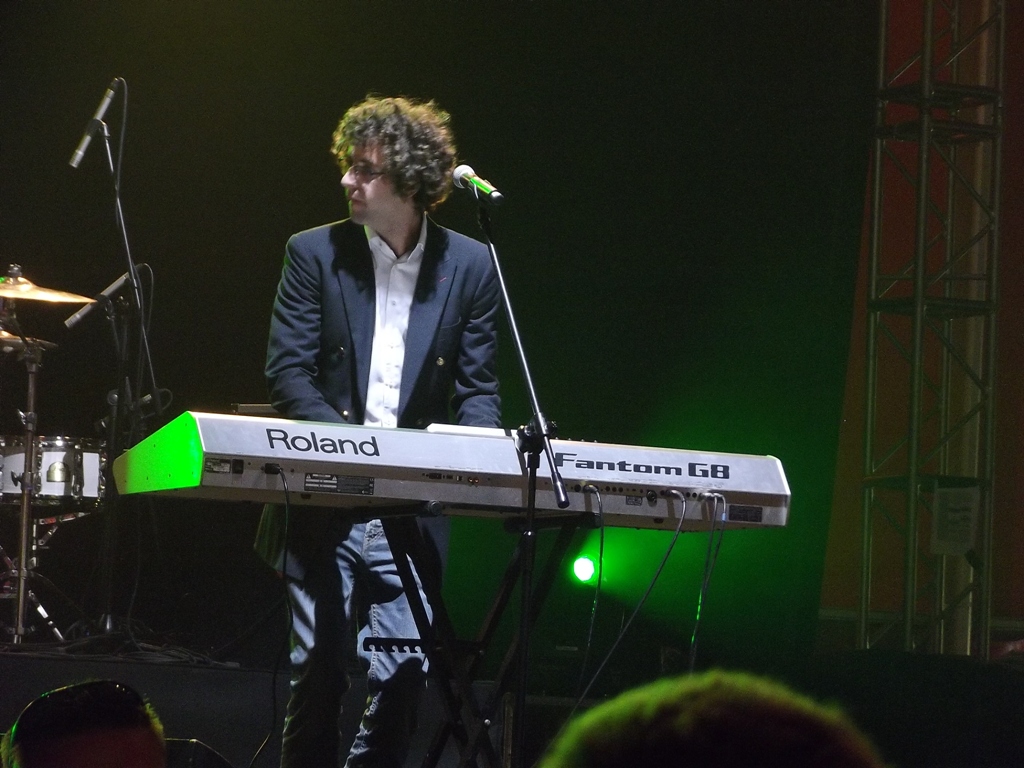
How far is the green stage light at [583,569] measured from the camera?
16.7 feet

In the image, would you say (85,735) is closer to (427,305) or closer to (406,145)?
(427,305)

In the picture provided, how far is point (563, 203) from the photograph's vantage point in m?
5.26

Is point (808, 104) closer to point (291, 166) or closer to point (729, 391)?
point (729, 391)

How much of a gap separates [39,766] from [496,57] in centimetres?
447

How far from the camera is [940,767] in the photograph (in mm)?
4051

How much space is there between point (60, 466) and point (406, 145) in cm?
297

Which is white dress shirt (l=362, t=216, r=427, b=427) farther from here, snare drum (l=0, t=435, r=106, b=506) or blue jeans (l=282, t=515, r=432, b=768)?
snare drum (l=0, t=435, r=106, b=506)

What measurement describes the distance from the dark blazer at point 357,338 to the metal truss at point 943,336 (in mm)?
3038

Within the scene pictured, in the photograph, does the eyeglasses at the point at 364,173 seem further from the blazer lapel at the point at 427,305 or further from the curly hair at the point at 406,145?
the blazer lapel at the point at 427,305

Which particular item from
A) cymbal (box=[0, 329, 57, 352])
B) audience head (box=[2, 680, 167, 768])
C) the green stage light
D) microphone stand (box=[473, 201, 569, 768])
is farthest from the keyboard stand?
cymbal (box=[0, 329, 57, 352])

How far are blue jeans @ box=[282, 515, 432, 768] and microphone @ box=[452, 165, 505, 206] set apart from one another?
0.80m

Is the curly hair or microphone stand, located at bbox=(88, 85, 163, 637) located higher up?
the curly hair

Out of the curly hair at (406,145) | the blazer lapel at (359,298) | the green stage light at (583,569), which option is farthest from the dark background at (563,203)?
the blazer lapel at (359,298)

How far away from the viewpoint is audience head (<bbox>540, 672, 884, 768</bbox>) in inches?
24.1
